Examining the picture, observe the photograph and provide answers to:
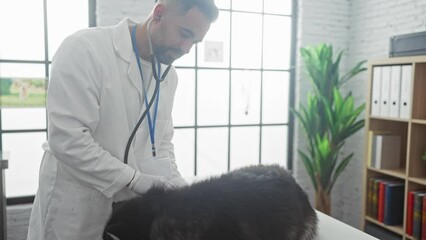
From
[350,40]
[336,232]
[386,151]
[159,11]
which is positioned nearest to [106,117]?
[159,11]

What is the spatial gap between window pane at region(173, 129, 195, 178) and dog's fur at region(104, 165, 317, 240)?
2.36 meters

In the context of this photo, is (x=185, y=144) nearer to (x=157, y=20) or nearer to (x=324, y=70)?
(x=324, y=70)

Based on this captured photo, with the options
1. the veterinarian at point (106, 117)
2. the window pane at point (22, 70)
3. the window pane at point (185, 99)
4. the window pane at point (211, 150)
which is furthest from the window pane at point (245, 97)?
the veterinarian at point (106, 117)

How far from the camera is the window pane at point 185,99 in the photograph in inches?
137

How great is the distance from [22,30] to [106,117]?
81.5 inches

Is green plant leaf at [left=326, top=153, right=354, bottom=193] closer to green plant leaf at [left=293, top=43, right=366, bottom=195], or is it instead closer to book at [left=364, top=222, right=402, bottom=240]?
green plant leaf at [left=293, top=43, right=366, bottom=195]

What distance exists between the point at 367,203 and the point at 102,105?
2.71 metres

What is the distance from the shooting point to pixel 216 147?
12.1 feet

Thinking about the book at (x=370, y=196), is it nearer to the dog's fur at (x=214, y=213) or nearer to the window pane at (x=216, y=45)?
the window pane at (x=216, y=45)

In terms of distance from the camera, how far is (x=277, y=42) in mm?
3846

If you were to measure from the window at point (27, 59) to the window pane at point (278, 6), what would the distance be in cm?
175

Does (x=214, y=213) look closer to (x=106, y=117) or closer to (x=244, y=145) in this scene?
(x=106, y=117)

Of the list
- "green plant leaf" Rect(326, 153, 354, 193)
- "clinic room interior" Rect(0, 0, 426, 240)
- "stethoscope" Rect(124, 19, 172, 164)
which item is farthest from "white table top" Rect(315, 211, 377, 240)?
"green plant leaf" Rect(326, 153, 354, 193)

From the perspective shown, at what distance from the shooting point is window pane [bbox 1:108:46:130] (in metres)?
2.94
